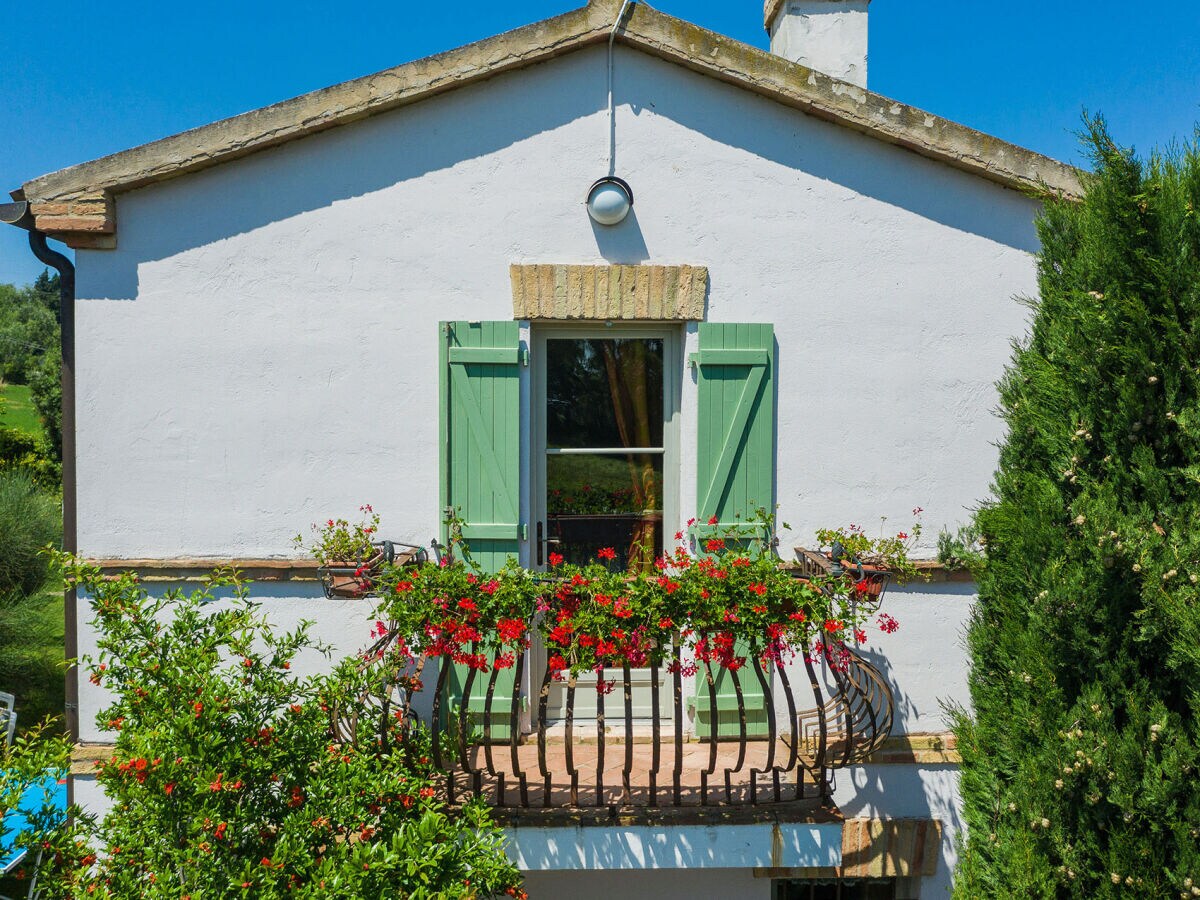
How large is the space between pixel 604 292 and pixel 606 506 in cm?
119

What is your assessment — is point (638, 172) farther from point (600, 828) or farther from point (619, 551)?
point (600, 828)

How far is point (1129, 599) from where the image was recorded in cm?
304

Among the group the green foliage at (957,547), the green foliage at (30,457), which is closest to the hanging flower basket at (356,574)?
the green foliage at (957,547)

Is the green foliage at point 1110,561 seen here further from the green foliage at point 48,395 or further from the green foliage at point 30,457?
the green foliage at point 48,395

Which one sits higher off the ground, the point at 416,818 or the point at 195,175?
the point at 195,175

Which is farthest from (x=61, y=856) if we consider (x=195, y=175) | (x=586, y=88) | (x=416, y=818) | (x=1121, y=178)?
(x=1121, y=178)

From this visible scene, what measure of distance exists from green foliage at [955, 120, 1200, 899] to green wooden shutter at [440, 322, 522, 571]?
93.3 inches

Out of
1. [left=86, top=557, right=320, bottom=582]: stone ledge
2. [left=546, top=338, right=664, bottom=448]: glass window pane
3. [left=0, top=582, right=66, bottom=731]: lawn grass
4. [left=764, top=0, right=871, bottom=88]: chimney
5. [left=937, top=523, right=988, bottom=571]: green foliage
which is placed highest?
[left=764, top=0, right=871, bottom=88]: chimney

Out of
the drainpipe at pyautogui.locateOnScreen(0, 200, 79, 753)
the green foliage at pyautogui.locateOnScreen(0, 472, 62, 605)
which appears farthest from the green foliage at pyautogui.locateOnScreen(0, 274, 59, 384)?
the drainpipe at pyautogui.locateOnScreen(0, 200, 79, 753)

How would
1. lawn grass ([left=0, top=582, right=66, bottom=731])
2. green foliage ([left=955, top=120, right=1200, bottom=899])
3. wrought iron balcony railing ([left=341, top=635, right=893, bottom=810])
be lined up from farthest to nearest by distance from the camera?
lawn grass ([left=0, top=582, right=66, bottom=731]), wrought iron balcony railing ([left=341, top=635, right=893, bottom=810]), green foliage ([left=955, top=120, right=1200, bottom=899])

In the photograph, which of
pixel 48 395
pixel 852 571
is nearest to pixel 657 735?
pixel 852 571

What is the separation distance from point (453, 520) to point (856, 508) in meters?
2.16

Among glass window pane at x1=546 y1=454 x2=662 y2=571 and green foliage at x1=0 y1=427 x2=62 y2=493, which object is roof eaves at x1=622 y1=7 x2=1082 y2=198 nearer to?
glass window pane at x1=546 y1=454 x2=662 y2=571

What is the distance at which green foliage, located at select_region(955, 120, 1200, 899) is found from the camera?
2912 mm
